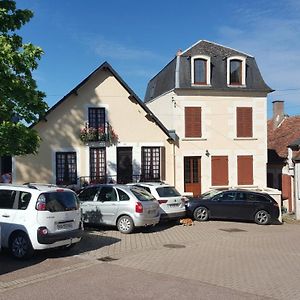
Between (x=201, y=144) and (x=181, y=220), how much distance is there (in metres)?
9.86

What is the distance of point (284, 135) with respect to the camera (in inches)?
1451

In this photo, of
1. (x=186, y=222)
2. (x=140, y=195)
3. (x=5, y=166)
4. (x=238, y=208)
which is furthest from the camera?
(x=5, y=166)

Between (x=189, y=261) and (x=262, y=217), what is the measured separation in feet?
32.2

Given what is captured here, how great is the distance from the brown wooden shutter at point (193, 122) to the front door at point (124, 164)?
394 centimetres

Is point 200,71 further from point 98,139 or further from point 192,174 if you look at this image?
point 98,139

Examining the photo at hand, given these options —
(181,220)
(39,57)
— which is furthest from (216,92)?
(39,57)

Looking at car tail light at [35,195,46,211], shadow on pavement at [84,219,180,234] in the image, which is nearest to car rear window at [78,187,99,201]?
shadow on pavement at [84,219,180,234]

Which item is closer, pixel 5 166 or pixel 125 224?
pixel 125 224

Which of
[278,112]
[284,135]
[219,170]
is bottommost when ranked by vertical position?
[219,170]

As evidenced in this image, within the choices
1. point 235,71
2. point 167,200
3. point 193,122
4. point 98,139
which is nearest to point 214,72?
point 235,71

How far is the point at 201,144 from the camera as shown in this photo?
28.2 metres

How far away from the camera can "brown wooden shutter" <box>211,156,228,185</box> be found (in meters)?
28.3

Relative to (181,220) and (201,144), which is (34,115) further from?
(201,144)

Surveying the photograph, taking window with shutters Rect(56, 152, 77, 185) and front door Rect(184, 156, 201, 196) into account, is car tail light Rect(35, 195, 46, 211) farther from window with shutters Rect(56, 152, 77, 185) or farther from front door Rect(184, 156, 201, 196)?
front door Rect(184, 156, 201, 196)
